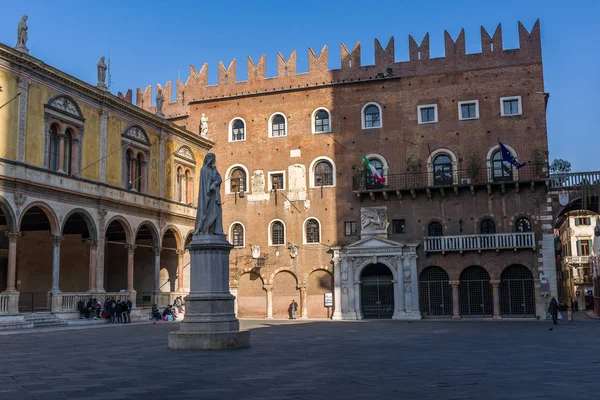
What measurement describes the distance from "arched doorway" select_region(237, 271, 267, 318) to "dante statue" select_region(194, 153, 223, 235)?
21800 millimetres

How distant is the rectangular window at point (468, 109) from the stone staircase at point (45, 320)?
2169 cm

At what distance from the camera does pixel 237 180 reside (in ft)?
125

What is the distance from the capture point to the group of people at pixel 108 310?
91.8 ft

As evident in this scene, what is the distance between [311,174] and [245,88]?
659 cm

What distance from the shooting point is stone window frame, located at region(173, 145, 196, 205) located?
36062mm

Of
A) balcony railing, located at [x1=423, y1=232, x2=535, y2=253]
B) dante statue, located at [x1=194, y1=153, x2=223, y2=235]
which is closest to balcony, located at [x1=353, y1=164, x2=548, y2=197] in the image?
balcony railing, located at [x1=423, y1=232, x2=535, y2=253]

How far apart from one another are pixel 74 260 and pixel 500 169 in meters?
22.9

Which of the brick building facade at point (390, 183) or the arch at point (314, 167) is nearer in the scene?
the brick building facade at point (390, 183)

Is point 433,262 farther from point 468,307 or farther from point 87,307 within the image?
point 87,307

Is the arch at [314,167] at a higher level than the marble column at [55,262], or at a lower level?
higher

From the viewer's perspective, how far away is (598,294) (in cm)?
4078

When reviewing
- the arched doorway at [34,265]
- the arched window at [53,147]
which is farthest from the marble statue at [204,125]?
the arched window at [53,147]

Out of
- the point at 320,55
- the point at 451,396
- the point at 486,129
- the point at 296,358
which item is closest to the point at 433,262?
the point at 486,129

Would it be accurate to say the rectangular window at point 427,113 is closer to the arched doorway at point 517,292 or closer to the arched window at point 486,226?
the arched window at point 486,226
